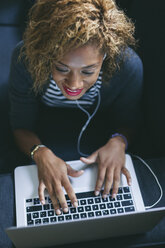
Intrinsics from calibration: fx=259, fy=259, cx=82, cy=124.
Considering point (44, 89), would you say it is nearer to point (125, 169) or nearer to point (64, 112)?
point (64, 112)

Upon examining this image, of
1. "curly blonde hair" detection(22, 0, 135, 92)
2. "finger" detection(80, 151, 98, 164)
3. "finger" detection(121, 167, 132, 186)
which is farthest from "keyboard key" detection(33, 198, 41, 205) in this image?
"curly blonde hair" detection(22, 0, 135, 92)

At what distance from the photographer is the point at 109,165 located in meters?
0.94

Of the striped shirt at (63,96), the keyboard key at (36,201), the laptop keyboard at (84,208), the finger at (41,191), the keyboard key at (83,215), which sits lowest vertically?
the keyboard key at (83,215)

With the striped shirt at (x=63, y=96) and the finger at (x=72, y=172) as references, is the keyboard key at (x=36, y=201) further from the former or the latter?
the striped shirt at (x=63, y=96)

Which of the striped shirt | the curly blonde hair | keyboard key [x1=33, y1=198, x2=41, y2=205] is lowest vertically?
keyboard key [x1=33, y1=198, x2=41, y2=205]

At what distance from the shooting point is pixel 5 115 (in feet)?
4.44

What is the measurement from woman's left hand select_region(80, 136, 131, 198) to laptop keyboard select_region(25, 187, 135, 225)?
0.03 metres

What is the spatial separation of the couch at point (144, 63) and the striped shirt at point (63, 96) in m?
0.25

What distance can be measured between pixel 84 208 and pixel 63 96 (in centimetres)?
44

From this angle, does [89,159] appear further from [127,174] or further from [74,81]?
[74,81]

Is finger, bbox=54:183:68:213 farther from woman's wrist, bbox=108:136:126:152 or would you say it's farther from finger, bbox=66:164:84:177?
woman's wrist, bbox=108:136:126:152

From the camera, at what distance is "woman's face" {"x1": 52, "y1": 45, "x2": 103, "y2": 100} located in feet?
2.35

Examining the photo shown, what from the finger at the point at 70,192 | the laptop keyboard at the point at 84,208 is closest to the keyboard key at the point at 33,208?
the laptop keyboard at the point at 84,208

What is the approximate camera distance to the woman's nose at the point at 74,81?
0.77 m
